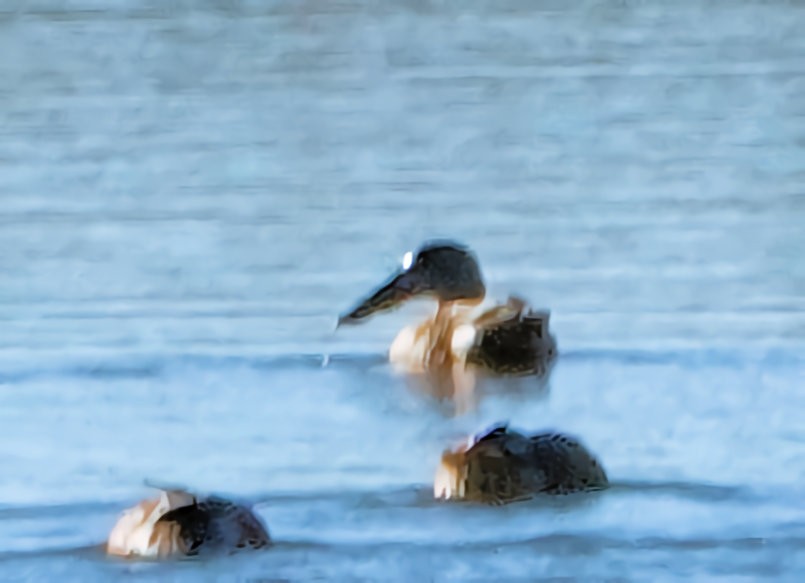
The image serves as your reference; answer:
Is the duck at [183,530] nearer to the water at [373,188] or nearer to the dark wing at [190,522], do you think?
the dark wing at [190,522]

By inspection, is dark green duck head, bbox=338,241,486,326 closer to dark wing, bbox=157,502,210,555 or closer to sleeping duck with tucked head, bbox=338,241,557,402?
sleeping duck with tucked head, bbox=338,241,557,402

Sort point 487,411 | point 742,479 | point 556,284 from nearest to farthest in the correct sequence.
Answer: point 742,479 → point 487,411 → point 556,284

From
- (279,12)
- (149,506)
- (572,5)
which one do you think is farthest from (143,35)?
(149,506)

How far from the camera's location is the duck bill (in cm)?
112

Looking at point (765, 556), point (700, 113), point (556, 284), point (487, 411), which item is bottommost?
point (765, 556)

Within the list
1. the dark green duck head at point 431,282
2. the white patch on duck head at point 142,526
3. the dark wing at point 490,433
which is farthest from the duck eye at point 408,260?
the white patch on duck head at point 142,526

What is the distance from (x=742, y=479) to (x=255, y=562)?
29cm

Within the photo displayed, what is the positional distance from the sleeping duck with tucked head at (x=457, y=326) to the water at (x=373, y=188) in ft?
0.07

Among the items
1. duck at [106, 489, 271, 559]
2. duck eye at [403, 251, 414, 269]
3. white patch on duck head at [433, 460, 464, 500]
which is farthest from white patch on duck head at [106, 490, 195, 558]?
duck eye at [403, 251, 414, 269]

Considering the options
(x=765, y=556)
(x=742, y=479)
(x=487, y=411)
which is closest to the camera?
(x=765, y=556)

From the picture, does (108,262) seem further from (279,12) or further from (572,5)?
(572,5)

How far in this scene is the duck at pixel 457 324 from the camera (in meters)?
1.06

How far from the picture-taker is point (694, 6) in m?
1.27

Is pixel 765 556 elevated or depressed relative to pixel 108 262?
depressed
